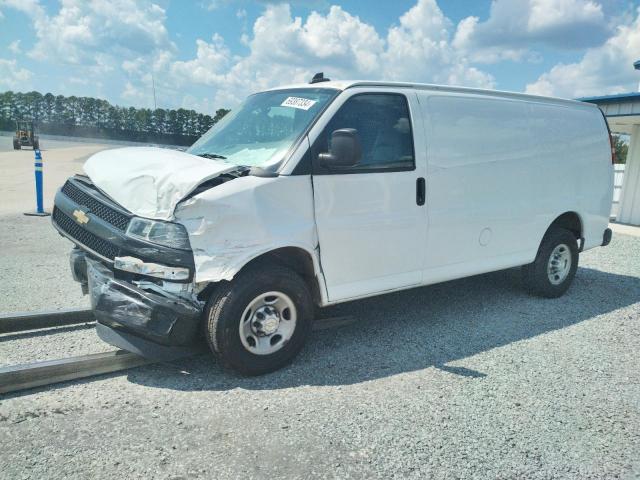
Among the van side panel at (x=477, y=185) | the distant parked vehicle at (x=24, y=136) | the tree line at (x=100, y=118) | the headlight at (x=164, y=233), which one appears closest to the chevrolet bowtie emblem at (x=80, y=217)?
the headlight at (x=164, y=233)

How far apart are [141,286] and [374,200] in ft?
6.21

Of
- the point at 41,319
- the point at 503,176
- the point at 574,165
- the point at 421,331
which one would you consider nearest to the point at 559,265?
the point at 574,165

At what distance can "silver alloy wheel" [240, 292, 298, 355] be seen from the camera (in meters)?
3.53

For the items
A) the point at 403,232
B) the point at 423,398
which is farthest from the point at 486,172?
the point at 423,398

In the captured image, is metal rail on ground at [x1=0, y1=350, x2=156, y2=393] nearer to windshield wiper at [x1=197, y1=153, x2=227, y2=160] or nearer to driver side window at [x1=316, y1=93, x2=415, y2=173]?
windshield wiper at [x1=197, y1=153, x2=227, y2=160]

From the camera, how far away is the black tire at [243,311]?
11.1ft

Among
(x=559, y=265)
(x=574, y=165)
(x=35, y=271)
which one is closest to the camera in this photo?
(x=574, y=165)

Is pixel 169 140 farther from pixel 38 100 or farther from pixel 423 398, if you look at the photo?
pixel 423 398

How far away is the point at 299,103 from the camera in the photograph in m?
4.04

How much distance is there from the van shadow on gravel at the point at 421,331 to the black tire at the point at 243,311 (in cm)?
13

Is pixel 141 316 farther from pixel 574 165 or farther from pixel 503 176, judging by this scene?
pixel 574 165

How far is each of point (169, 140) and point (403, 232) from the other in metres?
50.5

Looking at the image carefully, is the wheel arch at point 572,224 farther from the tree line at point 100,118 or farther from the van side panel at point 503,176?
the tree line at point 100,118

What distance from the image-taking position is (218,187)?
3.28m
